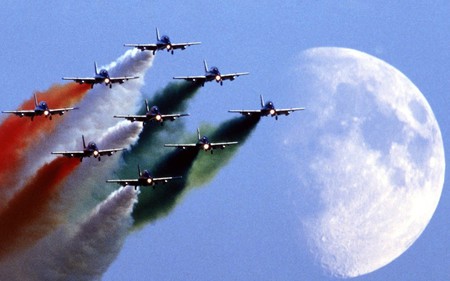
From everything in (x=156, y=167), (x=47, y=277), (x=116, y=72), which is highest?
(x=116, y=72)

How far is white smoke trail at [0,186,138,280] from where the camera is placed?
4535 inches

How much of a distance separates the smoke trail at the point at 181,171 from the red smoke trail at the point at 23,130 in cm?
982

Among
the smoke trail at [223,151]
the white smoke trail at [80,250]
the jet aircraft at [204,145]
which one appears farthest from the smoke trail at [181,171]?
the jet aircraft at [204,145]

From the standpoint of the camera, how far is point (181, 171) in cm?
11975

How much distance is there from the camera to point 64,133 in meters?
121

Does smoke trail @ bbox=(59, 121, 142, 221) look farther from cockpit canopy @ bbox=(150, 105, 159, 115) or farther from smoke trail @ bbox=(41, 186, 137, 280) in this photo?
cockpit canopy @ bbox=(150, 105, 159, 115)

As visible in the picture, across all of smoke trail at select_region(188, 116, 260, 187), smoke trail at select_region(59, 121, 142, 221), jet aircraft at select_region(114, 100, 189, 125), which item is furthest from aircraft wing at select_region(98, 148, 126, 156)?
smoke trail at select_region(188, 116, 260, 187)

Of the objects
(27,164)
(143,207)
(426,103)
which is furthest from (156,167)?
(426,103)

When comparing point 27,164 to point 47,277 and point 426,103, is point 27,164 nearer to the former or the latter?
point 47,277

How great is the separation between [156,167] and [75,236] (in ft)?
31.9

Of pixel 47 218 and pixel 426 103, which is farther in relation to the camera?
pixel 426 103

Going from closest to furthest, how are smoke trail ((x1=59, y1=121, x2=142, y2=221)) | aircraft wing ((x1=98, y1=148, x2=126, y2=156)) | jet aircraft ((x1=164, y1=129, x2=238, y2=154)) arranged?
jet aircraft ((x1=164, y1=129, x2=238, y2=154)) → aircraft wing ((x1=98, y1=148, x2=126, y2=156)) → smoke trail ((x1=59, y1=121, x2=142, y2=221))

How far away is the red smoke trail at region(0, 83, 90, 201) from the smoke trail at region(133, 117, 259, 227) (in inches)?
386

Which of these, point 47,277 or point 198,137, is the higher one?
point 198,137
